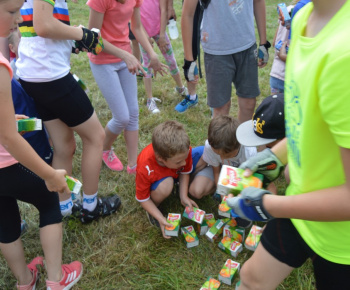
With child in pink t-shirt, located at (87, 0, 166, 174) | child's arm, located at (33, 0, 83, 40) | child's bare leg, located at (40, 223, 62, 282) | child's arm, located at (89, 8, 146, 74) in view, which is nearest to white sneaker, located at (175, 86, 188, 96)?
child in pink t-shirt, located at (87, 0, 166, 174)

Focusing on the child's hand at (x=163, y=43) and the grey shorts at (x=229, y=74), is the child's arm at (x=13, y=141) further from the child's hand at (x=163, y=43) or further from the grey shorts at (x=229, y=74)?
the child's hand at (x=163, y=43)

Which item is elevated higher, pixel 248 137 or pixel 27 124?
pixel 27 124

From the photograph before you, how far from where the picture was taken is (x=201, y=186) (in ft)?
9.02

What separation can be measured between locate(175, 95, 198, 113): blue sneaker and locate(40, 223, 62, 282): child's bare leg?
8.55 feet

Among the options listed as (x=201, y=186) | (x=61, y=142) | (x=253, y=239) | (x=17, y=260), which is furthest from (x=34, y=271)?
(x=253, y=239)

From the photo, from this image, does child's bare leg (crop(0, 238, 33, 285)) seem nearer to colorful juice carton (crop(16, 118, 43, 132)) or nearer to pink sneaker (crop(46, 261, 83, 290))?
pink sneaker (crop(46, 261, 83, 290))

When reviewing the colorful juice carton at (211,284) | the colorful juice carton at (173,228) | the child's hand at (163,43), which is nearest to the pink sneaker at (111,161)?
the colorful juice carton at (173,228)

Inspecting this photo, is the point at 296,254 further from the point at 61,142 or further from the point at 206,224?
the point at 61,142

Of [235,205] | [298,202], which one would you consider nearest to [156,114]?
[235,205]

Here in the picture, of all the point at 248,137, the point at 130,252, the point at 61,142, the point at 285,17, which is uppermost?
the point at 285,17

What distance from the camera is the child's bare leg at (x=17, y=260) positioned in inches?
78.0

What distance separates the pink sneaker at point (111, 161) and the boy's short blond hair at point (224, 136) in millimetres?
1204

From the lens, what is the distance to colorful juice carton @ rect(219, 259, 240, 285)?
7.03 ft

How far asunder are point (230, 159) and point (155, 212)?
0.72m
